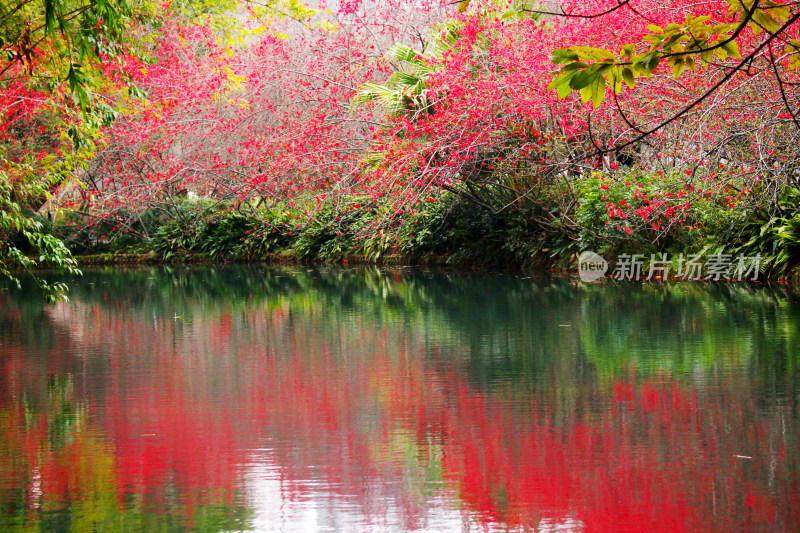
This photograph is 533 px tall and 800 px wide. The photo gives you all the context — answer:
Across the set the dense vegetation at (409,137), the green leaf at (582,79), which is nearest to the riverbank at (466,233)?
the dense vegetation at (409,137)

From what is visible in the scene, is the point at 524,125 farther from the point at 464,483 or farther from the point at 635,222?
the point at 464,483

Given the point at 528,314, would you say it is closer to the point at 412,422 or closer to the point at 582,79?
the point at 412,422

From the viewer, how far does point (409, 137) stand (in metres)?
16.5

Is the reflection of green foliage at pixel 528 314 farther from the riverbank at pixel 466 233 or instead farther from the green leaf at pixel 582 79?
the green leaf at pixel 582 79

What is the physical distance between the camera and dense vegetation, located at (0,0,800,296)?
401 inches

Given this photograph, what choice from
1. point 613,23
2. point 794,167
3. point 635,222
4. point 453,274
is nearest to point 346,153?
point 453,274

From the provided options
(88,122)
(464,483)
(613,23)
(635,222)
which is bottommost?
(464,483)

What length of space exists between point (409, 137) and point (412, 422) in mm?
11468

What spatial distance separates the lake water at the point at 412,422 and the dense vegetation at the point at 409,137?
1.80m

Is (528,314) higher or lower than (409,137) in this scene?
lower

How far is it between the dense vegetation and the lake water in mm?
1795

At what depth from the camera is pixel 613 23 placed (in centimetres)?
1239

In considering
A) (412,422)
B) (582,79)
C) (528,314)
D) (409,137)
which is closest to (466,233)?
(409,137)

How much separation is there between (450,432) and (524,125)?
11770mm
